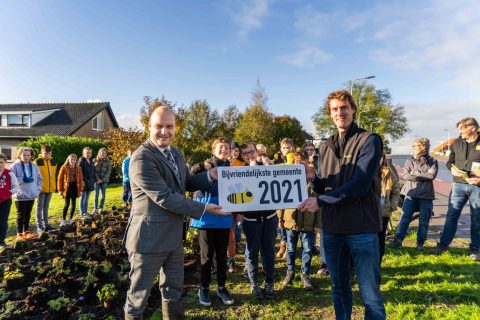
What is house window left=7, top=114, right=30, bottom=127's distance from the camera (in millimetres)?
31797

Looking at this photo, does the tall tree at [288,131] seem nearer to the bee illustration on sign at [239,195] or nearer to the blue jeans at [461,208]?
the blue jeans at [461,208]

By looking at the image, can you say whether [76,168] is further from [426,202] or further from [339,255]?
[426,202]

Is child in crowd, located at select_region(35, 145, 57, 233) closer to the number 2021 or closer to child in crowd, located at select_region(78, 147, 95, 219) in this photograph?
child in crowd, located at select_region(78, 147, 95, 219)

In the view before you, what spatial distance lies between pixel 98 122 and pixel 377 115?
158 ft

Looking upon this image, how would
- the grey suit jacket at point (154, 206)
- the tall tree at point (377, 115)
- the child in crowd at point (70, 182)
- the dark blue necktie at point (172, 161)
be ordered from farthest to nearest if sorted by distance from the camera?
the tall tree at point (377, 115) < the child in crowd at point (70, 182) < the dark blue necktie at point (172, 161) < the grey suit jacket at point (154, 206)

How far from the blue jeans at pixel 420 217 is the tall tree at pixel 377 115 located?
51.0m

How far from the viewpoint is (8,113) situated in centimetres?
3181

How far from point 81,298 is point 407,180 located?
6500mm

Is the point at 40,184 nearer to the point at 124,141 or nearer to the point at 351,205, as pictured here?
the point at 351,205

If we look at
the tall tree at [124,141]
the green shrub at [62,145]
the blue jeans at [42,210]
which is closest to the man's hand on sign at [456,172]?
the blue jeans at [42,210]

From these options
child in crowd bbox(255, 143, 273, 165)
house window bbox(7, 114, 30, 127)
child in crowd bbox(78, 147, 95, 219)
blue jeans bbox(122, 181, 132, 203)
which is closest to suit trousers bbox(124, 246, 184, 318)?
child in crowd bbox(255, 143, 273, 165)

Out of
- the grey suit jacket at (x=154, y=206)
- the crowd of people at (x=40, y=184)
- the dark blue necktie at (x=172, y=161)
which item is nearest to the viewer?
the grey suit jacket at (x=154, y=206)

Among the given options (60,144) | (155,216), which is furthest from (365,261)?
(60,144)

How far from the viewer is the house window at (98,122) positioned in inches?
1380
